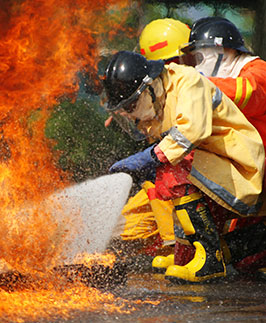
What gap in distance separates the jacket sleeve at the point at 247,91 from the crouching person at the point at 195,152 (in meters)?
0.22

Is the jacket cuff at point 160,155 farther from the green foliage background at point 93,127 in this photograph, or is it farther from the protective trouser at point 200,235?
the green foliage background at point 93,127

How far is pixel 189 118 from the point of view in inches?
119

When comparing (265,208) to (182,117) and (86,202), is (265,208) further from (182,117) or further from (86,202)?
(86,202)

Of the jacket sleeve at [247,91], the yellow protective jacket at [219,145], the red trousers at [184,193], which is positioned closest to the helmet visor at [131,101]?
the yellow protective jacket at [219,145]

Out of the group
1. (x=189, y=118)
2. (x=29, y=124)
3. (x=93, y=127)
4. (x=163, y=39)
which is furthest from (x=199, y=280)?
(x=93, y=127)

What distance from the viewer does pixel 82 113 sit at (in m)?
6.43

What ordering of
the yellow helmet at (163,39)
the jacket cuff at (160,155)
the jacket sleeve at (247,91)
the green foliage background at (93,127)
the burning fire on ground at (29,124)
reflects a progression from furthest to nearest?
1. the green foliage background at (93,127)
2. the yellow helmet at (163,39)
3. the jacket sleeve at (247,91)
4. the jacket cuff at (160,155)
5. the burning fire on ground at (29,124)

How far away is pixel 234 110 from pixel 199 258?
0.90 meters

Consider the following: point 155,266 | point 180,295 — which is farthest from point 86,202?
point 180,295

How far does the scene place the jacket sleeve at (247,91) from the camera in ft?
11.4

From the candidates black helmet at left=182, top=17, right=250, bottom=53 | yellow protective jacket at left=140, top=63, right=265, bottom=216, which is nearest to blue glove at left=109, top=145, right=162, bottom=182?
yellow protective jacket at left=140, top=63, right=265, bottom=216

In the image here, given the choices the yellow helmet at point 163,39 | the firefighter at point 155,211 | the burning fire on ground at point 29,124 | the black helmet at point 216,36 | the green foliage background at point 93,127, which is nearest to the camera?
the burning fire on ground at point 29,124

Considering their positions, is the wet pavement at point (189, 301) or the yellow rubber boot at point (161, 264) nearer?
the wet pavement at point (189, 301)

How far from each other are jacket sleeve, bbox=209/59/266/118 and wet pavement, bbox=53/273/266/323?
3.55ft
